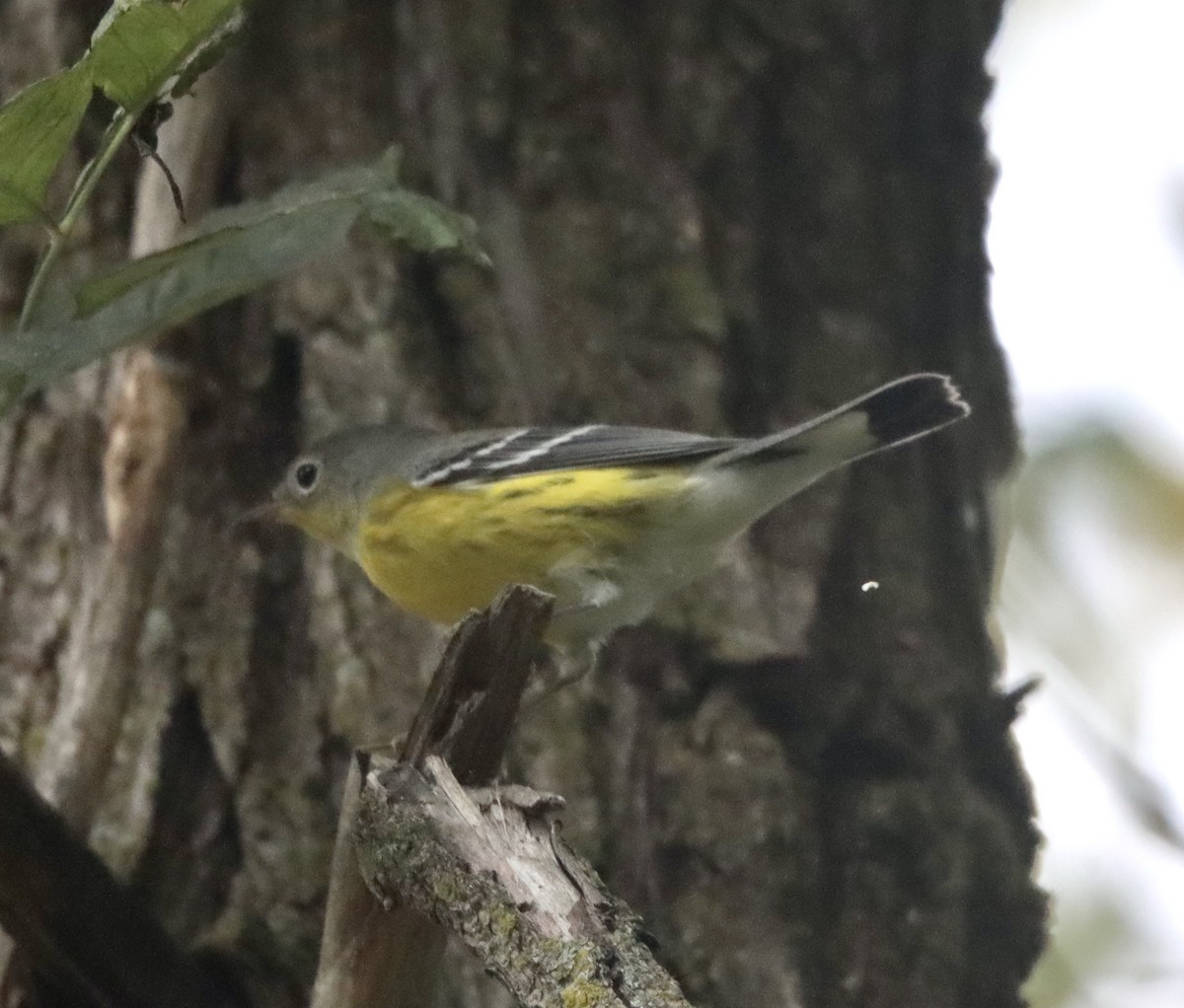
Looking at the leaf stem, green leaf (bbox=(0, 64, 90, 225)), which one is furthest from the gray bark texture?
green leaf (bbox=(0, 64, 90, 225))

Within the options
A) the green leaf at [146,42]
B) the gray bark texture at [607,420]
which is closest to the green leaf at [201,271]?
the green leaf at [146,42]

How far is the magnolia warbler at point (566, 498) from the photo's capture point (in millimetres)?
2957

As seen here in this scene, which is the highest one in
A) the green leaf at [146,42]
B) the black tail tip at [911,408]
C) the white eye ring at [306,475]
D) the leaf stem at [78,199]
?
the white eye ring at [306,475]

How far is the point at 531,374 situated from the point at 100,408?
0.82 metres

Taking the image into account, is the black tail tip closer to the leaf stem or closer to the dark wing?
the dark wing

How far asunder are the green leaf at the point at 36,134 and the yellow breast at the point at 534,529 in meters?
1.55

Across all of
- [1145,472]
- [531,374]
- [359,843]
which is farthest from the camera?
[1145,472]

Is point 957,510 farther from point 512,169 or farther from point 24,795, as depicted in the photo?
point 24,795

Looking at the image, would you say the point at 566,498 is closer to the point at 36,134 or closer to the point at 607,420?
the point at 607,420

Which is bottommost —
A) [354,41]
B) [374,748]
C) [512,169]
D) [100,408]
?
[374,748]

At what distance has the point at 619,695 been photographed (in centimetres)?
289

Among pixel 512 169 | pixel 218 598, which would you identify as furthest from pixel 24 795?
pixel 512 169

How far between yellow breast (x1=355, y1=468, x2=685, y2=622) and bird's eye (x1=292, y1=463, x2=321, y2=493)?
216 mm

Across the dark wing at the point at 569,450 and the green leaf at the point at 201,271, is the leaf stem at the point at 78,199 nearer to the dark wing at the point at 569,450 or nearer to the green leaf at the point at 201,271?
the green leaf at the point at 201,271
